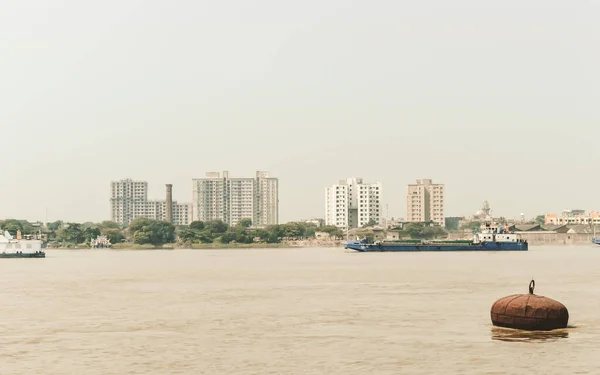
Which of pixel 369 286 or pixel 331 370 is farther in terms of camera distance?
pixel 369 286

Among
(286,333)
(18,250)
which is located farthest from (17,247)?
(286,333)

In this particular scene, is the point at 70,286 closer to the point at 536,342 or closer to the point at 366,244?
the point at 536,342

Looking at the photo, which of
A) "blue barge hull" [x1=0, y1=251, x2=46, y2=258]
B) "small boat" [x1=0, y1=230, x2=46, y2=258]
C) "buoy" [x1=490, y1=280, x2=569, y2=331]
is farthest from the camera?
"small boat" [x1=0, y1=230, x2=46, y2=258]

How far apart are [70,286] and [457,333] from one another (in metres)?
43.4

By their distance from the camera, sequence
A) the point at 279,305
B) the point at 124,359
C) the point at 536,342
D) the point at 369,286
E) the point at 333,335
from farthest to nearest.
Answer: the point at 369,286, the point at 279,305, the point at 333,335, the point at 536,342, the point at 124,359

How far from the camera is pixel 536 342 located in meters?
33.9

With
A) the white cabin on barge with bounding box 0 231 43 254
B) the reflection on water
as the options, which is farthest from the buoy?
the white cabin on barge with bounding box 0 231 43 254

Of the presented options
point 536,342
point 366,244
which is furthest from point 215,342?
point 366,244

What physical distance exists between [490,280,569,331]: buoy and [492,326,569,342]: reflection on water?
273 mm

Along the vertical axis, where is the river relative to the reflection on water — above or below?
below

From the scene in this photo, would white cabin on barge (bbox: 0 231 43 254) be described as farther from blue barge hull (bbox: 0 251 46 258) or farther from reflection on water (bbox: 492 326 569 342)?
reflection on water (bbox: 492 326 569 342)

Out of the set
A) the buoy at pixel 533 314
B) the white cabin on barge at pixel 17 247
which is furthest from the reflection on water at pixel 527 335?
the white cabin on barge at pixel 17 247

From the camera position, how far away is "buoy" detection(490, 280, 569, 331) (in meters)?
36.6

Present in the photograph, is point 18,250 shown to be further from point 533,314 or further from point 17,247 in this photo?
point 533,314
